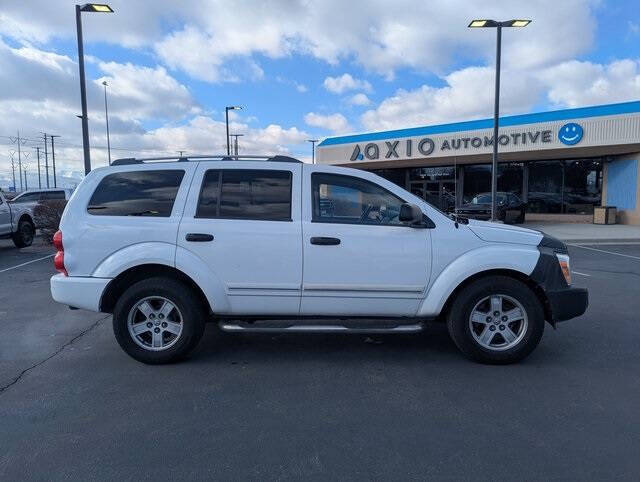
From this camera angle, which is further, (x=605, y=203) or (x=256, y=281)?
(x=605, y=203)

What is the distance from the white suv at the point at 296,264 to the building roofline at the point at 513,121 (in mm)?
18050

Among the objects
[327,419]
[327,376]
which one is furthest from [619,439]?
[327,376]

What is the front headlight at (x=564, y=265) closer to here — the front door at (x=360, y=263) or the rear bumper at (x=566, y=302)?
the rear bumper at (x=566, y=302)

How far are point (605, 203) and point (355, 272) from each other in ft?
74.1

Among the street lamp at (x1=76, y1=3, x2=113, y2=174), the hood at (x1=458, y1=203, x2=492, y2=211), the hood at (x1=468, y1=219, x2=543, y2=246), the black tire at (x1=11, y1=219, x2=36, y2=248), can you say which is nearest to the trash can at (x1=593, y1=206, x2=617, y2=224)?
the hood at (x1=458, y1=203, x2=492, y2=211)

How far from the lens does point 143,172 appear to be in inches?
189

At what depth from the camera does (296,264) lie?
14.7 feet

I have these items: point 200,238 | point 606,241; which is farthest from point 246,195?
point 606,241

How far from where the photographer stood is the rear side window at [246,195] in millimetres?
4605

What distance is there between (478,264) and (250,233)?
211 centimetres

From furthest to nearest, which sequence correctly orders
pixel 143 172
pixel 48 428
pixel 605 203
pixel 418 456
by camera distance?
pixel 605 203 → pixel 143 172 → pixel 48 428 → pixel 418 456

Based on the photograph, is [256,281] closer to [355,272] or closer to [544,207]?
[355,272]

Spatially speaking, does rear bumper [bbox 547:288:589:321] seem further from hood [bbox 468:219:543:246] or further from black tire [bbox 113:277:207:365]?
black tire [bbox 113:277:207:365]

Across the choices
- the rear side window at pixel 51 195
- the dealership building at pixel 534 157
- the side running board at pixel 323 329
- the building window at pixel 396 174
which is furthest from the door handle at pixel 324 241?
the building window at pixel 396 174
